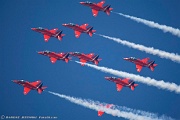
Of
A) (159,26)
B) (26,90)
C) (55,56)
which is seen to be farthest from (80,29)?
(26,90)

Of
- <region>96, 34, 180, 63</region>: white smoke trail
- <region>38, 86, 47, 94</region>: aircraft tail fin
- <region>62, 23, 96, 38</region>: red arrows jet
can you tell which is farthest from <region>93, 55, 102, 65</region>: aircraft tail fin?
<region>38, 86, 47, 94</region>: aircraft tail fin

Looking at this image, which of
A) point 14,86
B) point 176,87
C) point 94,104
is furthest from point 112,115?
point 14,86

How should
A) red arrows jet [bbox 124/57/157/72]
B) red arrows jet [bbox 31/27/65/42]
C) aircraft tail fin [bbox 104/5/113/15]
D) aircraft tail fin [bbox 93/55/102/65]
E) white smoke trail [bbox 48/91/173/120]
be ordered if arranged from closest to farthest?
1. white smoke trail [bbox 48/91/173/120]
2. red arrows jet [bbox 124/57/157/72]
3. aircraft tail fin [bbox 93/55/102/65]
4. aircraft tail fin [bbox 104/5/113/15]
5. red arrows jet [bbox 31/27/65/42]

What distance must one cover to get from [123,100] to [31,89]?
32.3 ft

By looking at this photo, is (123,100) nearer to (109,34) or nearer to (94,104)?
(94,104)

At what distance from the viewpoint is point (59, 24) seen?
148ft

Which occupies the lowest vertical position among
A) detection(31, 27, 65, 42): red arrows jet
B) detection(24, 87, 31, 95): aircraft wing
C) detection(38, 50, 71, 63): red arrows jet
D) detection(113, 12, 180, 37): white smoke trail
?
detection(24, 87, 31, 95): aircraft wing

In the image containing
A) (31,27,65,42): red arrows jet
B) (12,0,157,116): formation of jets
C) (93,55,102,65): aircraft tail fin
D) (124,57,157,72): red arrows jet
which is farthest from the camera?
(31,27,65,42): red arrows jet

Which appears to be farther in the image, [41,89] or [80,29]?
[80,29]

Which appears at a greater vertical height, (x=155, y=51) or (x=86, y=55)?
(x=155, y=51)

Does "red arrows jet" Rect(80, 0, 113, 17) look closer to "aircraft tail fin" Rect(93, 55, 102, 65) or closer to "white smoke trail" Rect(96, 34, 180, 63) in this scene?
"white smoke trail" Rect(96, 34, 180, 63)

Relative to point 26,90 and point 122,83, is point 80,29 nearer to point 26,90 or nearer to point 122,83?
point 122,83

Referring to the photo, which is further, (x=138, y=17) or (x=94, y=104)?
(x=138, y=17)

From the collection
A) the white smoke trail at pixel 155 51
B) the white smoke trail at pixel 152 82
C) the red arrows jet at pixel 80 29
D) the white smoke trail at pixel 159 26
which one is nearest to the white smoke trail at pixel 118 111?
the white smoke trail at pixel 152 82
